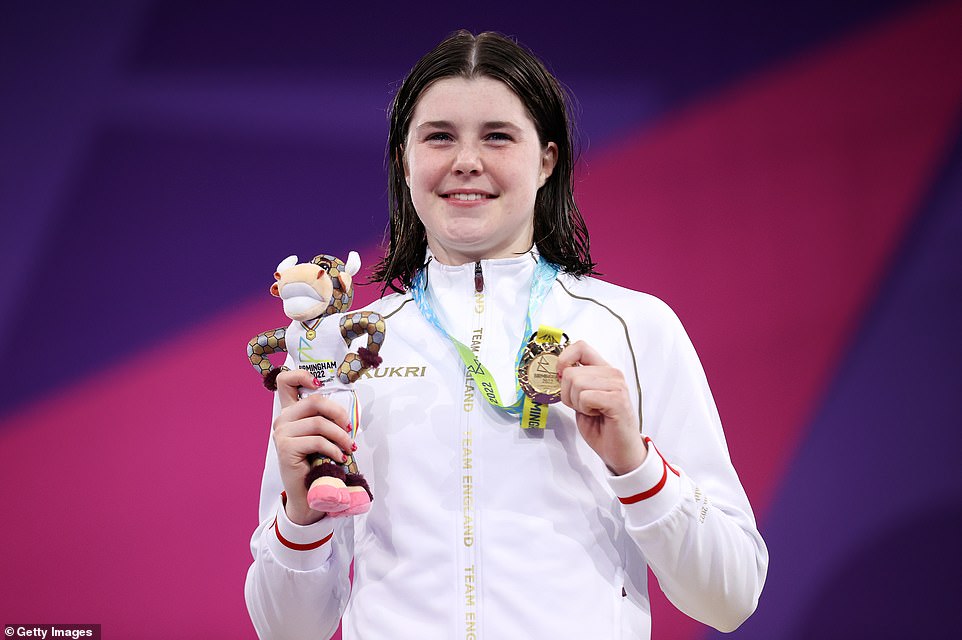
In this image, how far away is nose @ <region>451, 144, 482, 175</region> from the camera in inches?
50.4


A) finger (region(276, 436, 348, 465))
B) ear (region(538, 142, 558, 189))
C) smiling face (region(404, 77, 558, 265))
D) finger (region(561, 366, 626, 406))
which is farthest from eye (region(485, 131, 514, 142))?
finger (region(276, 436, 348, 465))

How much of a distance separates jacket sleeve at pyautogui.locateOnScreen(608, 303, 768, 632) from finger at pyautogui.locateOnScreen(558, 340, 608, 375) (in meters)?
0.12

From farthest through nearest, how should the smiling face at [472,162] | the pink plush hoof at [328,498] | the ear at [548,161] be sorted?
the ear at [548,161] → the smiling face at [472,162] → the pink plush hoof at [328,498]

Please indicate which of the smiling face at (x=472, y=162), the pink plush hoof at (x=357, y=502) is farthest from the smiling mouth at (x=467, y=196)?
the pink plush hoof at (x=357, y=502)

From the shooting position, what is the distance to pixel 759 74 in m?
2.47

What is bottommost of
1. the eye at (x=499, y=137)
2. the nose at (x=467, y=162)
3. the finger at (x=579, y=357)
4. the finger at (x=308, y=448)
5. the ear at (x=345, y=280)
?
the finger at (x=308, y=448)

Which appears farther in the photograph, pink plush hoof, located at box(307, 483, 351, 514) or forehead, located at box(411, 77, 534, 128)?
forehead, located at box(411, 77, 534, 128)

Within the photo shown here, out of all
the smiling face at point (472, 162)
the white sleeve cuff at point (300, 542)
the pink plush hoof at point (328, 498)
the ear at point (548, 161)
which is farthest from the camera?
the ear at point (548, 161)

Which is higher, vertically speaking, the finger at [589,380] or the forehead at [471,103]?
the forehead at [471,103]

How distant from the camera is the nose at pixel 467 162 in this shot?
1.28 m

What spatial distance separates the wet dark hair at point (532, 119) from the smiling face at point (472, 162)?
0.09ft

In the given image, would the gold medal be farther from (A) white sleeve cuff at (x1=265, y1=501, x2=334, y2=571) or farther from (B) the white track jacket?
(A) white sleeve cuff at (x1=265, y1=501, x2=334, y2=571)

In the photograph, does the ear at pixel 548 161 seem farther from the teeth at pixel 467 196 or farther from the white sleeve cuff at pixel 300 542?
the white sleeve cuff at pixel 300 542

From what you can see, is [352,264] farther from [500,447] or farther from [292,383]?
[500,447]
